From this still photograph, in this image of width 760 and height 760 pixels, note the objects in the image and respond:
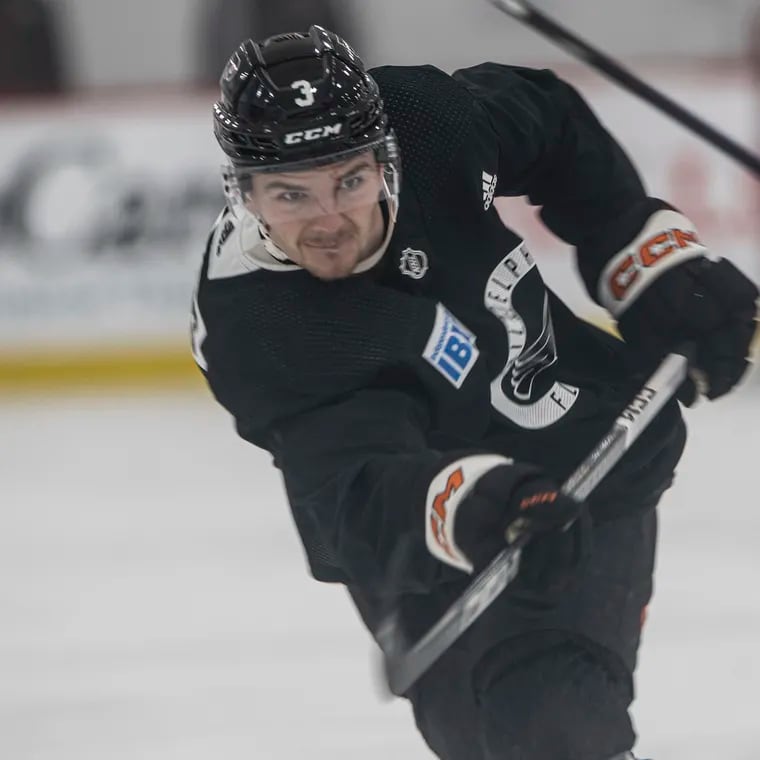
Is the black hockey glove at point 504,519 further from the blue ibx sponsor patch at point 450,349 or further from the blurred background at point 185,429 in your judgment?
the blurred background at point 185,429

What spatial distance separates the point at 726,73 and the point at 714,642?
8.30ft

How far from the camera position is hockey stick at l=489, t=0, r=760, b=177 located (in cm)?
225

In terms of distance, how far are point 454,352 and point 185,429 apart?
290 centimetres

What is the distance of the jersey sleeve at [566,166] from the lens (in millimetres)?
1976

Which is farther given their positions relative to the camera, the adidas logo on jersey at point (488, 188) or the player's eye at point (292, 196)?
the adidas logo on jersey at point (488, 188)

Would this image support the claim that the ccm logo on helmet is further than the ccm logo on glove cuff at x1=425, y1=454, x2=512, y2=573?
Yes

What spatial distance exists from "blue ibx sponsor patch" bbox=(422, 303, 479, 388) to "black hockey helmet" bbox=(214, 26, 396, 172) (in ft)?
0.67

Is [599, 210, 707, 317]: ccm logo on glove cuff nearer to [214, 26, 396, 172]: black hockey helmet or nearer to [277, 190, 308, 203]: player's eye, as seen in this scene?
[214, 26, 396, 172]: black hockey helmet

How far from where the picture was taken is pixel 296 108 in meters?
1.65

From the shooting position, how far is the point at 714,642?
2789mm

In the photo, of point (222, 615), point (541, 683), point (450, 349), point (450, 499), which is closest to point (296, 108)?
point (450, 349)

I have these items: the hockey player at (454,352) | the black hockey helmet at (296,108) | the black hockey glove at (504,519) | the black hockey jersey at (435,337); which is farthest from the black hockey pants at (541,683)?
the black hockey helmet at (296,108)

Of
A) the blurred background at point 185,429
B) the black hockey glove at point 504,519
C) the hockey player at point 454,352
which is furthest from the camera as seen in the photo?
the blurred background at point 185,429

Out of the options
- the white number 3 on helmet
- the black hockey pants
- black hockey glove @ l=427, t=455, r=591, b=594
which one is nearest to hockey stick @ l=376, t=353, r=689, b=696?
black hockey glove @ l=427, t=455, r=591, b=594
